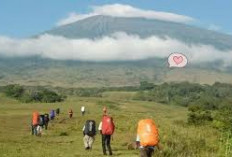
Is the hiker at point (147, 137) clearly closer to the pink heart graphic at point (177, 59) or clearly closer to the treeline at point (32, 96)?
the pink heart graphic at point (177, 59)

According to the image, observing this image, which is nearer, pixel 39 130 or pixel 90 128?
pixel 90 128

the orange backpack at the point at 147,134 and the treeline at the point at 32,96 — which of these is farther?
the treeline at the point at 32,96

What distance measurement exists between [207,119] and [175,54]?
37.6 m

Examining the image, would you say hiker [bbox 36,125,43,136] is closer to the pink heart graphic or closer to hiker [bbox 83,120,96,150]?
hiker [bbox 83,120,96,150]

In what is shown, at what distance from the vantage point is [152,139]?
15773mm

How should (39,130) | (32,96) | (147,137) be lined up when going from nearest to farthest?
(147,137) → (39,130) → (32,96)

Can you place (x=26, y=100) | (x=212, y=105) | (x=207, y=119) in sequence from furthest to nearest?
(x=26, y=100), (x=212, y=105), (x=207, y=119)

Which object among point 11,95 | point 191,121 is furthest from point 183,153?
point 11,95

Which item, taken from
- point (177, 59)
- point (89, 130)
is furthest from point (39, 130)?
point (177, 59)

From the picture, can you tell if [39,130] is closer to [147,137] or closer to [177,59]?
[177,59]

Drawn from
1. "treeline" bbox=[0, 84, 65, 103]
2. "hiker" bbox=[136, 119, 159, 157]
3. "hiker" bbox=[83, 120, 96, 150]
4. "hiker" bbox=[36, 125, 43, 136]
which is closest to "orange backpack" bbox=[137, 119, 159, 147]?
"hiker" bbox=[136, 119, 159, 157]

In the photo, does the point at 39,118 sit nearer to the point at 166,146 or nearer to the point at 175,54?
the point at 166,146

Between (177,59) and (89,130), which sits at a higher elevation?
(177,59)

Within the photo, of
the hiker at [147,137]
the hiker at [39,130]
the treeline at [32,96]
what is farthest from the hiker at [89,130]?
the treeline at [32,96]
